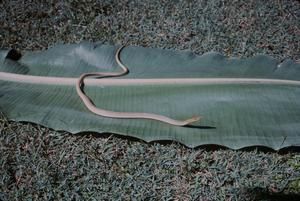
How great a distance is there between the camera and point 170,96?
7.56 feet

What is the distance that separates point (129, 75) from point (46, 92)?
1.32 ft

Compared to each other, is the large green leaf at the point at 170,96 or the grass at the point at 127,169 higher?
the large green leaf at the point at 170,96

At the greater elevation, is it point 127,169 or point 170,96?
point 170,96

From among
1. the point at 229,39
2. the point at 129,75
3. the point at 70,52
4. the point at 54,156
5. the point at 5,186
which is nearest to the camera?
the point at 5,186

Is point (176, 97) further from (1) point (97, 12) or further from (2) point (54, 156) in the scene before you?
(1) point (97, 12)

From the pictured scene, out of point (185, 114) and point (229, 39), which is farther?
point (229, 39)

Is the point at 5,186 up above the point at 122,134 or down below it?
below

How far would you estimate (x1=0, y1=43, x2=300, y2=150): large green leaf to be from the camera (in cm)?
213

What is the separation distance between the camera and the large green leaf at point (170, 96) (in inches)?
84.0

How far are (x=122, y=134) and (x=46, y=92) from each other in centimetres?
47

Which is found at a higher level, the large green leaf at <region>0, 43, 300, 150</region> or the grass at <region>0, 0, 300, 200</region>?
the large green leaf at <region>0, 43, 300, 150</region>

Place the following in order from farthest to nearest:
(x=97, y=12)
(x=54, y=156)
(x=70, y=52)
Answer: (x=97, y=12) < (x=70, y=52) < (x=54, y=156)

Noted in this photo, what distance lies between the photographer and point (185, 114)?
7.32 feet

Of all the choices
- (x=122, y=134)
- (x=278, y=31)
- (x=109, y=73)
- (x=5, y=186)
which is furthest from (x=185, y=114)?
(x=278, y=31)
